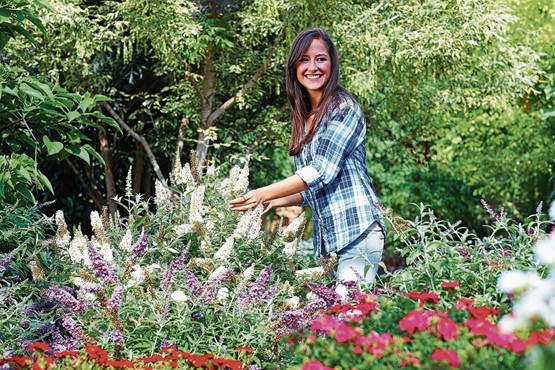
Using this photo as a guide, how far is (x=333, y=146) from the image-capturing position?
10.8ft

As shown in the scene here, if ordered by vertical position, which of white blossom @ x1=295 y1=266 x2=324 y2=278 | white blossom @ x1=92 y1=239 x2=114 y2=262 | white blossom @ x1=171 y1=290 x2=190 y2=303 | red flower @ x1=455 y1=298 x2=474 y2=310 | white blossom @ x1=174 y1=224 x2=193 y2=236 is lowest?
white blossom @ x1=295 y1=266 x2=324 y2=278

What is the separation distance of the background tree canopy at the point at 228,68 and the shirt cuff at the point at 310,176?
2.92 meters

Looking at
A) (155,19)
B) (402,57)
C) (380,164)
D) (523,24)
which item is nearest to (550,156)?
(523,24)

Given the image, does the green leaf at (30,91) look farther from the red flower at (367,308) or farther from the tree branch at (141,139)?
the tree branch at (141,139)

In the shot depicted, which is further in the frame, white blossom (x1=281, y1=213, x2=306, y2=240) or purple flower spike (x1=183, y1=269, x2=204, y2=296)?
white blossom (x1=281, y1=213, x2=306, y2=240)

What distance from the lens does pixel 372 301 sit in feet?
8.81

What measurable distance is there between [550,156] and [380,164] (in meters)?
2.88

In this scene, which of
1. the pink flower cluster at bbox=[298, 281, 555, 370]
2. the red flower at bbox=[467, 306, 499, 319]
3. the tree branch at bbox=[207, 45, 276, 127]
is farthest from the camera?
the tree branch at bbox=[207, 45, 276, 127]

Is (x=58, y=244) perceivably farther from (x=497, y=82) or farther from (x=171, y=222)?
(x=497, y=82)

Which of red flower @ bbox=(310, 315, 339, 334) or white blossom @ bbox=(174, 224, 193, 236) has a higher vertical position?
red flower @ bbox=(310, 315, 339, 334)

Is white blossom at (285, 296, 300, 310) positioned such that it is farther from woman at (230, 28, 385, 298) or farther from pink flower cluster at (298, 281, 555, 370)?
pink flower cluster at (298, 281, 555, 370)

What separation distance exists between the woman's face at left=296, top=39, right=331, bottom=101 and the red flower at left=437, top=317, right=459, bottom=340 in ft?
4.91

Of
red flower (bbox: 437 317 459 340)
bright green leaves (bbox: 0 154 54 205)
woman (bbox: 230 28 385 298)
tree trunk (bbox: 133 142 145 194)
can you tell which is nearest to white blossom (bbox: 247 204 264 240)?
woman (bbox: 230 28 385 298)

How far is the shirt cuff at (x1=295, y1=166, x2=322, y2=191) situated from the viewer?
3.24 metres
